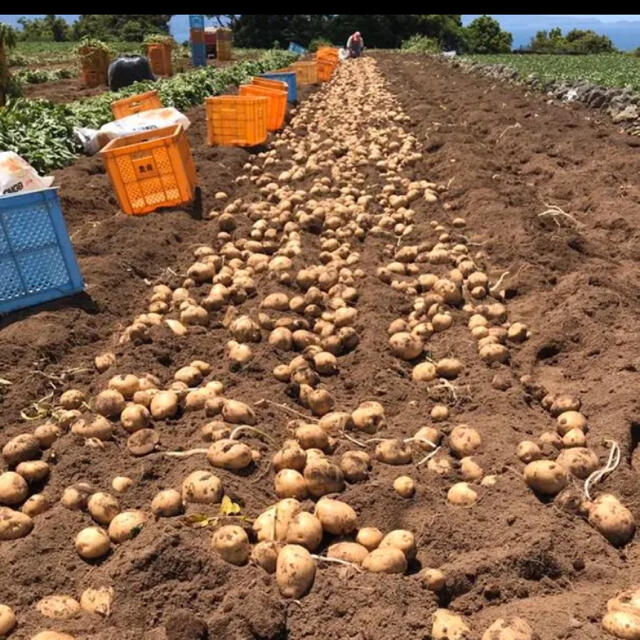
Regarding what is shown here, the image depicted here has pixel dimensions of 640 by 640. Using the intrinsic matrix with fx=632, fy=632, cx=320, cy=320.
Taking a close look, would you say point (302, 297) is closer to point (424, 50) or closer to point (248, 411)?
point (248, 411)

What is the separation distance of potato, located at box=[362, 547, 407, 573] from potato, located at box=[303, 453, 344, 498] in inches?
17.4

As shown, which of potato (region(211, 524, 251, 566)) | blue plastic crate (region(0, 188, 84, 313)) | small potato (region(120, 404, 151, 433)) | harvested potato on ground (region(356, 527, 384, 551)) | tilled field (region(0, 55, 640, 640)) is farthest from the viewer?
blue plastic crate (region(0, 188, 84, 313))

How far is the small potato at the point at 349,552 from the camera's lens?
2.42 m

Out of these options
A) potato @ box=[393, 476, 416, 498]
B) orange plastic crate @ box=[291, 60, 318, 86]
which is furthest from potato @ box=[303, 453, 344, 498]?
orange plastic crate @ box=[291, 60, 318, 86]

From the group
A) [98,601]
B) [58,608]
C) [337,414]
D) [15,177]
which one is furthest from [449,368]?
[15,177]

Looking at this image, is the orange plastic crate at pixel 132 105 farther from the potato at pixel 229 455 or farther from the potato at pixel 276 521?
the potato at pixel 276 521

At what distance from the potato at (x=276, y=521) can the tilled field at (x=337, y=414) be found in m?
0.04

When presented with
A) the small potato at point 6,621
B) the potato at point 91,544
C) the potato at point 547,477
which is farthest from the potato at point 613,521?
the small potato at point 6,621

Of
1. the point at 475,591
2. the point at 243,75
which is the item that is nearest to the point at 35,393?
the point at 475,591

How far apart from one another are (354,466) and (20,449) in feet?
5.27

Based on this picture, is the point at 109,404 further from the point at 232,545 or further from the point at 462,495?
the point at 462,495

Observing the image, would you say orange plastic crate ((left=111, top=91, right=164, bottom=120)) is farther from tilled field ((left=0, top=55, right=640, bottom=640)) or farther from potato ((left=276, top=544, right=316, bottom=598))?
potato ((left=276, top=544, right=316, bottom=598))

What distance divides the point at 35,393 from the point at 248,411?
134cm

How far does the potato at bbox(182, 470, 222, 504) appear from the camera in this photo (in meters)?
2.66
